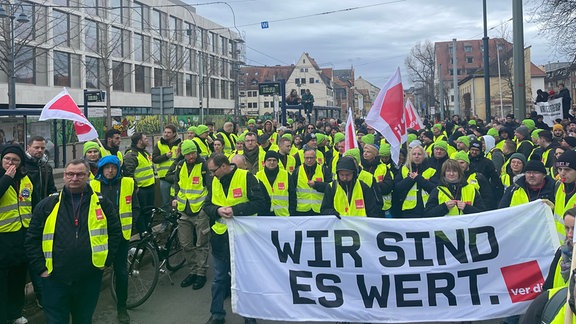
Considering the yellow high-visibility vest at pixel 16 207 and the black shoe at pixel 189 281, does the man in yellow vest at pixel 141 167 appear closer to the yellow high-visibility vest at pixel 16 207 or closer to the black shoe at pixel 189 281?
the black shoe at pixel 189 281

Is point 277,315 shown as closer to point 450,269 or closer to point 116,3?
point 450,269

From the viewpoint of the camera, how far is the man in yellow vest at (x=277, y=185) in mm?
7141

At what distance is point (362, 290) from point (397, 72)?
4.03 m

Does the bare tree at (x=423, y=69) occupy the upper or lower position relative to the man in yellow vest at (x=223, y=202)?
upper

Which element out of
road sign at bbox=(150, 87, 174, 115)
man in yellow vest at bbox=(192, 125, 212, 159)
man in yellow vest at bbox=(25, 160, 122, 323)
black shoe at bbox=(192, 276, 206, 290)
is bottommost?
black shoe at bbox=(192, 276, 206, 290)

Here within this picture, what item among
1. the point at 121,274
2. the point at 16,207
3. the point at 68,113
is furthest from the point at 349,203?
the point at 68,113

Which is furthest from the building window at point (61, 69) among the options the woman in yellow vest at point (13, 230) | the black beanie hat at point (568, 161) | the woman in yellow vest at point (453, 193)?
the black beanie hat at point (568, 161)

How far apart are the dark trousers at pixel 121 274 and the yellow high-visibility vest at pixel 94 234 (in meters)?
1.26

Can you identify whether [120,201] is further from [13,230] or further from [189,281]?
[189,281]

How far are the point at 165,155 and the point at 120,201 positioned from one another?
3.37 meters

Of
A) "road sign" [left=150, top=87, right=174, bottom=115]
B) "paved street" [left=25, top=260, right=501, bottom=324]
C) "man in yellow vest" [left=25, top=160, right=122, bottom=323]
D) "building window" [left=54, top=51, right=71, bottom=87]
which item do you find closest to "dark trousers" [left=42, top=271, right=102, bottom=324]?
"man in yellow vest" [left=25, top=160, right=122, bottom=323]

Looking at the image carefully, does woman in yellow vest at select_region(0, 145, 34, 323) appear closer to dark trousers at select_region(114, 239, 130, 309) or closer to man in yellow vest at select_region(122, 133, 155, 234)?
dark trousers at select_region(114, 239, 130, 309)

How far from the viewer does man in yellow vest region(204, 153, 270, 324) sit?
18.5 feet

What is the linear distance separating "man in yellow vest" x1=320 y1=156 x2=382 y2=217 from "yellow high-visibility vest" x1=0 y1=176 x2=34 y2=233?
9.79ft
